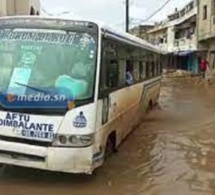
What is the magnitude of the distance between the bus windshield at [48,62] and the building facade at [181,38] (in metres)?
39.9

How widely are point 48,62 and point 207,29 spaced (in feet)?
123

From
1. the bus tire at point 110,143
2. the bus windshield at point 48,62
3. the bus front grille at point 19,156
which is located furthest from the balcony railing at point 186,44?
the bus front grille at point 19,156

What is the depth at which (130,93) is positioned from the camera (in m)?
11.5

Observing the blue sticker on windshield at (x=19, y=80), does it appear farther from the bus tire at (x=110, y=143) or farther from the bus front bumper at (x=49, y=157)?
the bus tire at (x=110, y=143)

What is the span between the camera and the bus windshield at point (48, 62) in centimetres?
771

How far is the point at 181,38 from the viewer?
2457 inches

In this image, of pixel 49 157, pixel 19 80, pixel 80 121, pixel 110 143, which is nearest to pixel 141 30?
pixel 110 143

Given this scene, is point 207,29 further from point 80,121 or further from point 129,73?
point 80,121

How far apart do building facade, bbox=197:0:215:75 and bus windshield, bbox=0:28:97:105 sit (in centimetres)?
3416

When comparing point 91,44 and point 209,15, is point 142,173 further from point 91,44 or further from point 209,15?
point 209,15

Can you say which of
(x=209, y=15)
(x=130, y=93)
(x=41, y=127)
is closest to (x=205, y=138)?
(x=130, y=93)

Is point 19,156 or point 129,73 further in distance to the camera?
point 129,73

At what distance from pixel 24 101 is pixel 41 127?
480 millimetres

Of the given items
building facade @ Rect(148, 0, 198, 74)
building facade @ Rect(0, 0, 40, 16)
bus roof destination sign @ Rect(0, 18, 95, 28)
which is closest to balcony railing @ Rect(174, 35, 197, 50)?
building facade @ Rect(148, 0, 198, 74)
